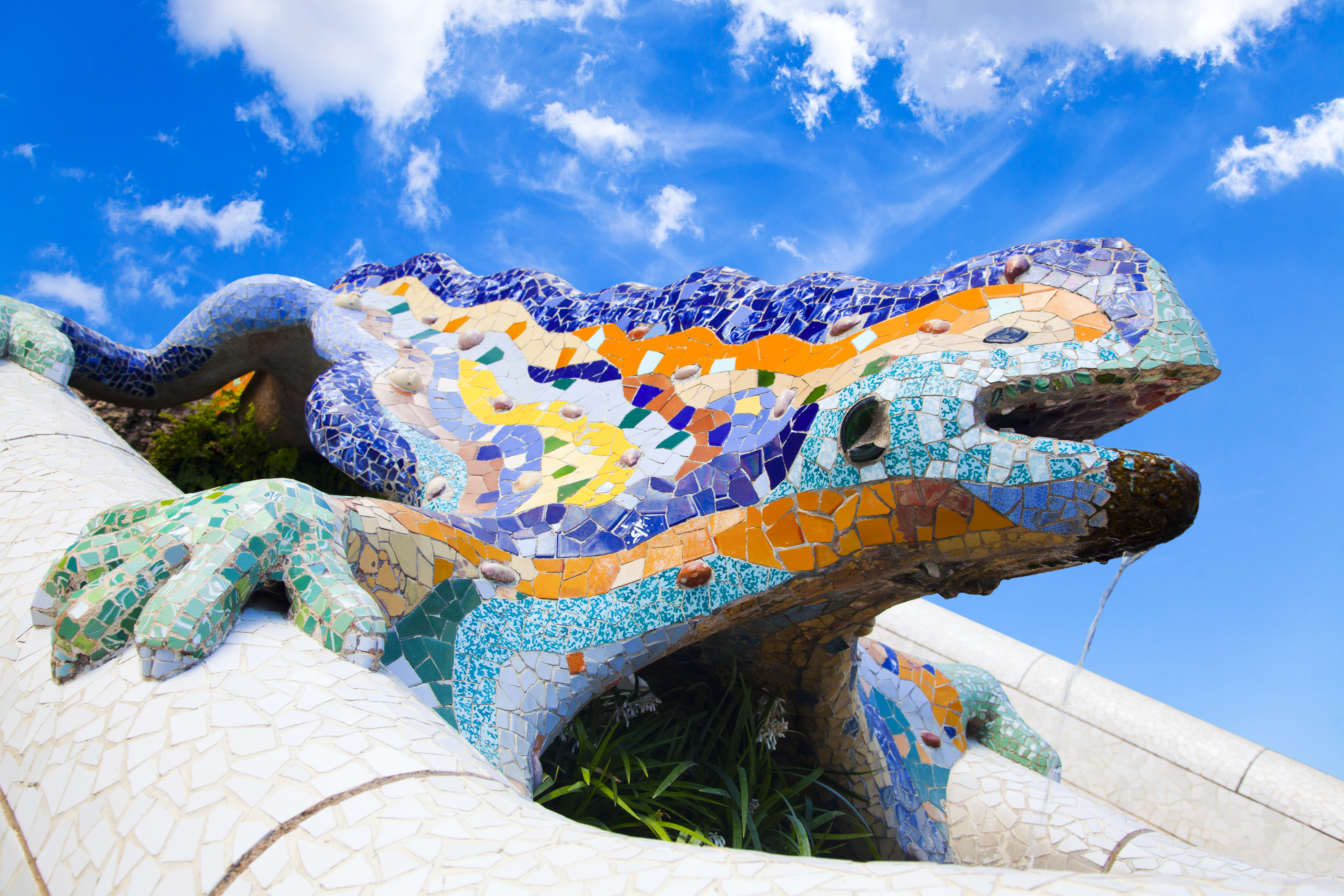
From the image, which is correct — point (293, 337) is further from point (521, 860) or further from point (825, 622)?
point (521, 860)

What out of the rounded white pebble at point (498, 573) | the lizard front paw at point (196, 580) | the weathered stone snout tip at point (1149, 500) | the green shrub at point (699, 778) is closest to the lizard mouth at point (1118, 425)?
the weathered stone snout tip at point (1149, 500)

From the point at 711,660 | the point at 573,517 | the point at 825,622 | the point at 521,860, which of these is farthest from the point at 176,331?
the point at 521,860

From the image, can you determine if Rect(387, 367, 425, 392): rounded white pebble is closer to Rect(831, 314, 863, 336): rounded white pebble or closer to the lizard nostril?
Rect(831, 314, 863, 336): rounded white pebble

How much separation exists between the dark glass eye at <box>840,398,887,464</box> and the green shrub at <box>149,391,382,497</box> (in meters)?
4.05

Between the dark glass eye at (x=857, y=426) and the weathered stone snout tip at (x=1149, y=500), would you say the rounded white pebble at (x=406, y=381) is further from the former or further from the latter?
the weathered stone snout tip at (x=1149, y=500)

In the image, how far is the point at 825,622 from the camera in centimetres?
340

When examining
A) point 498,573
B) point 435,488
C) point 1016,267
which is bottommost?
point 498,573

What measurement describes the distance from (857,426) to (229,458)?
4933 mm

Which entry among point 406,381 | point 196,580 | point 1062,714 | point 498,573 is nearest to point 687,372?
point 498,573

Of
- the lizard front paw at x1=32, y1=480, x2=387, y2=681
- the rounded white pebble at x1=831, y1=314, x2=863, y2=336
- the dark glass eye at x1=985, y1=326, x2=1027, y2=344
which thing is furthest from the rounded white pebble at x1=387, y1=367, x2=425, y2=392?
the dark glass eye at x1=985, y1=326, x2=1027, y2=344

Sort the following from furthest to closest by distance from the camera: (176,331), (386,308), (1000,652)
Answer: (1000,652) → (176,331) → (386,308)

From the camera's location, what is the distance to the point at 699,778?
3566 millimetres

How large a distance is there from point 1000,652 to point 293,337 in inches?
204

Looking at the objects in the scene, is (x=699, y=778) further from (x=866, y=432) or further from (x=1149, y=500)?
(x=1149, y=500)
